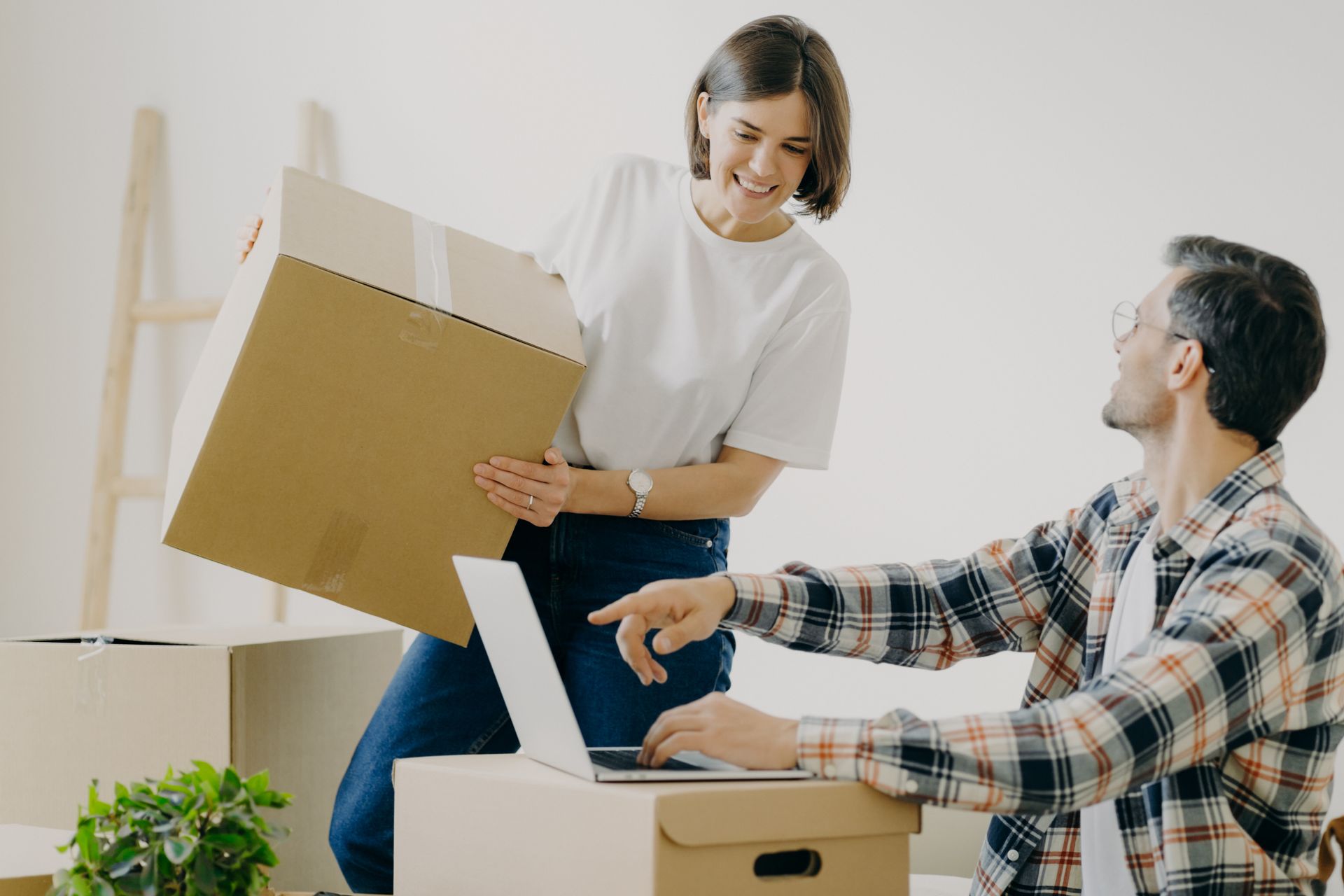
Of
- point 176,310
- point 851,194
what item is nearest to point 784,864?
point 851,194

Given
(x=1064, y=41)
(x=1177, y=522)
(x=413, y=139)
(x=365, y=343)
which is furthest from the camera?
(x=413, y=139)

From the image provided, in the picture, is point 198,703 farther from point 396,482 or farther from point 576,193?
point 576,193

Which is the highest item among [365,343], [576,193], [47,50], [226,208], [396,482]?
[47,50]

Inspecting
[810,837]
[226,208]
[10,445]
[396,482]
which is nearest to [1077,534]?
[810,837]

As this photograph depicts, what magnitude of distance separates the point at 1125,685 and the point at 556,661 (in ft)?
2.25

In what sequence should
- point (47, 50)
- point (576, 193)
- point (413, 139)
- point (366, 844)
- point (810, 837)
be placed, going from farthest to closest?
1. point (47, 50)
2. point (413, 139)
3. point (576, 193)
4. point (366, 844)
5. point (810, 837)

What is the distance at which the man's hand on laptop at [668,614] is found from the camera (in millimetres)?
1037

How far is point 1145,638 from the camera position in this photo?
952mm

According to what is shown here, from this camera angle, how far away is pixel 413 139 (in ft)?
8.05

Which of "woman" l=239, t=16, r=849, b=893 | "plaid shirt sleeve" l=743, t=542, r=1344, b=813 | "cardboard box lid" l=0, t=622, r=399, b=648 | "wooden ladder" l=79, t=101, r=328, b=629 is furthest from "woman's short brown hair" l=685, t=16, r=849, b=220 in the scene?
"wooden ladder" l=79, t=101, r=328, b=629

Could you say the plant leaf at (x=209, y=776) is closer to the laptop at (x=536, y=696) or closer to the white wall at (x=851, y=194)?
the laptop at (x=536, y=696)

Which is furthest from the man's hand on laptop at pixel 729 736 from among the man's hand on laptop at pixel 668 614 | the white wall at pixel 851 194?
the white wall at pixel 851 194

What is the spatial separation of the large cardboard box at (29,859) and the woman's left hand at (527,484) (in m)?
0.47

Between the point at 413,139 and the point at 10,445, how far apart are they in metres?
1.15
